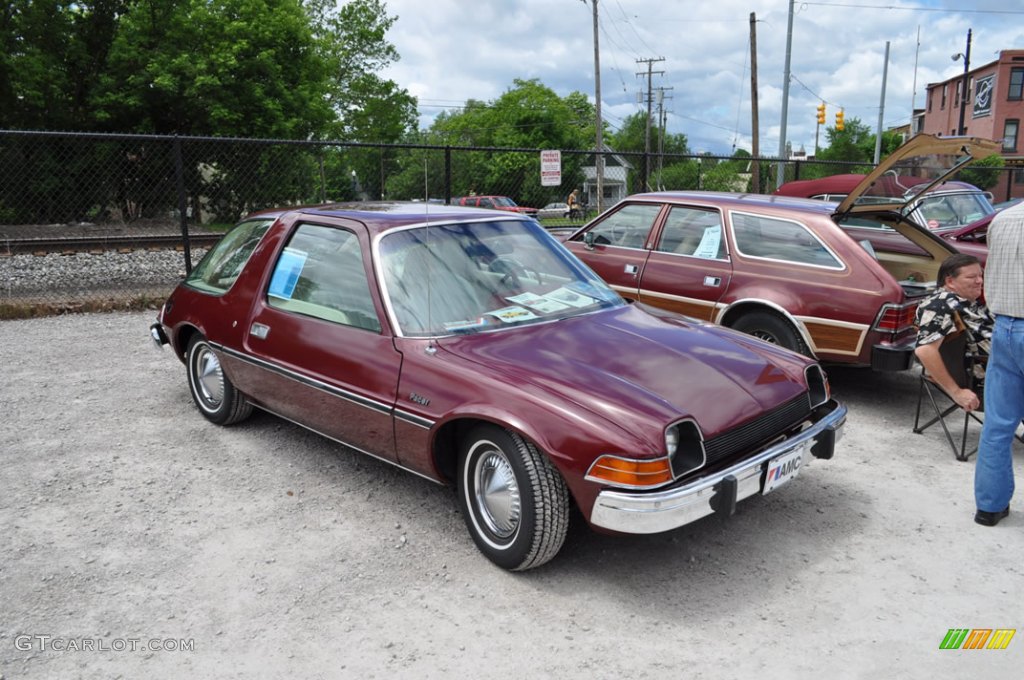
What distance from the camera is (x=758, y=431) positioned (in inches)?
133

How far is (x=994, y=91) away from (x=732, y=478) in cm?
6177

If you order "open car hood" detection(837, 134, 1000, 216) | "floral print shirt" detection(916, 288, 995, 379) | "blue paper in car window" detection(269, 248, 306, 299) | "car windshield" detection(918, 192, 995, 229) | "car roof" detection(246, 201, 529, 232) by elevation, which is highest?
"open car hood" detection(837, 134, 1000, 216)

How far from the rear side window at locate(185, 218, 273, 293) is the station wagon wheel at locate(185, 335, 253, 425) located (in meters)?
0.39

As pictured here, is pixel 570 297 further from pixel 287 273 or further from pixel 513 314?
pixel 287 273

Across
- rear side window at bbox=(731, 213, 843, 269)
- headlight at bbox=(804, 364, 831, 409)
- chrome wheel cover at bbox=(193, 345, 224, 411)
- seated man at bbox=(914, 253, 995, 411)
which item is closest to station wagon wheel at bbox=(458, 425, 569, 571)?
headlight at bbox=(804, 364, 831, 409)

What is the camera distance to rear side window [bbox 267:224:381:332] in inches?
158

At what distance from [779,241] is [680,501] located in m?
3.76

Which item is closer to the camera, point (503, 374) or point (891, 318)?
point (503, 374)

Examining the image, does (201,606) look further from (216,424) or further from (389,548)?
(216,424)

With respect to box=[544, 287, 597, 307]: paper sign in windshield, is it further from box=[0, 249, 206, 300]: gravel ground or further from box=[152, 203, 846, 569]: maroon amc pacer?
box=[0, 249, 206, 300]: gravel ground

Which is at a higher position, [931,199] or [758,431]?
[931,199]

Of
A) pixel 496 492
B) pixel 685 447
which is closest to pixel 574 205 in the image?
pixel 496 492

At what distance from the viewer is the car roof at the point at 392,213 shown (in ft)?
13.9

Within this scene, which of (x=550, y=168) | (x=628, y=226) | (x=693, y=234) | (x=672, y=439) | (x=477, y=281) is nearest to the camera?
(x=672, y=439)
